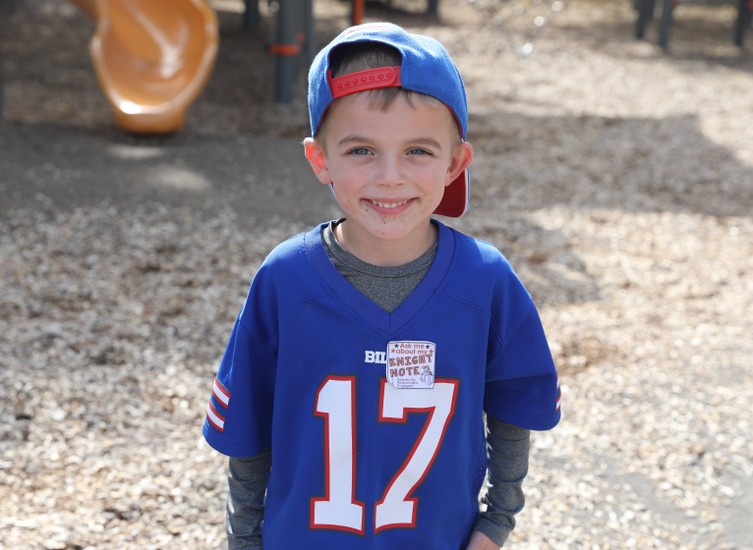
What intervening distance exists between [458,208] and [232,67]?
8835mm

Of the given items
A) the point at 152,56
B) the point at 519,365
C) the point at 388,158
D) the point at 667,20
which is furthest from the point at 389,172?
the point at 667,20

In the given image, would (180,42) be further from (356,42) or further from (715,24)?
(715,24)

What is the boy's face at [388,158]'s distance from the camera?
1.52 meters

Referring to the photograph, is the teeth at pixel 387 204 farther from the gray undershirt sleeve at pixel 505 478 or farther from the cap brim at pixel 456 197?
the gray undershirt sleeve at pixel 505 478

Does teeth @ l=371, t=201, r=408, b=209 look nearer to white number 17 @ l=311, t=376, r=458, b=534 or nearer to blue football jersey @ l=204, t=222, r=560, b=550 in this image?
blue football jersey @ l=204, t=222, r=560, b=550

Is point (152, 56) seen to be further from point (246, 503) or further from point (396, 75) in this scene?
point (396, 75)

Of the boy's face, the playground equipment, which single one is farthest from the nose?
the playground equipment

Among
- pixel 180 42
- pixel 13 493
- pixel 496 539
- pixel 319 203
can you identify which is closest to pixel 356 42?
pixel 496 539

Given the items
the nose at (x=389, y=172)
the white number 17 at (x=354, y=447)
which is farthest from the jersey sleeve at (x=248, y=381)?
the nose at (x=389, y=172)

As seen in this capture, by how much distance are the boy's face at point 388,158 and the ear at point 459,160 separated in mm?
44

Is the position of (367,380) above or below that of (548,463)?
above

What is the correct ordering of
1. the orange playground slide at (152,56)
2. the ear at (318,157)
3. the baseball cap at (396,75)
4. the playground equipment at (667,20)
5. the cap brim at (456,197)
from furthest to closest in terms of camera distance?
1. the playground equipment at (667,20)
2. the orange playground slide at (152,56)
3. the cap brim at (456,197)
4. the ear at (318,157)
5. the baseball cap at (396,75)

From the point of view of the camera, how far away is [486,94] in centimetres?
968

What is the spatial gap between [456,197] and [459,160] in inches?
4.4
